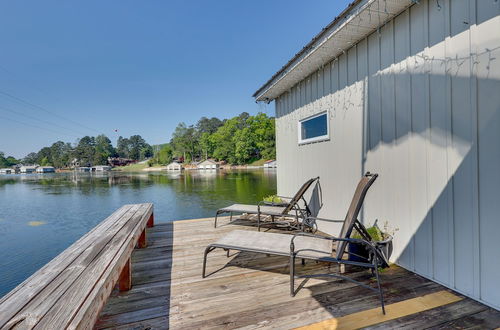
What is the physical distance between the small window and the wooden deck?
2419 mm

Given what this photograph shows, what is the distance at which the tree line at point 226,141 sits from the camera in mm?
54250

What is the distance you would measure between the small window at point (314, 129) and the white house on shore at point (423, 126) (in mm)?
195

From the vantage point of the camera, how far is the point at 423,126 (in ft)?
8.07

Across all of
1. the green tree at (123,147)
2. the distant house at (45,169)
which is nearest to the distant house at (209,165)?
the green tree at (123,147)

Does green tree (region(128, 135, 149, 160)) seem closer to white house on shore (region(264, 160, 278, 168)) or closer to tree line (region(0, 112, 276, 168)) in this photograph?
tree line (region(0, 112, 276, 168))

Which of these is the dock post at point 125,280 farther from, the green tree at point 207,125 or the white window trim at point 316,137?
the green tree at point 207,125

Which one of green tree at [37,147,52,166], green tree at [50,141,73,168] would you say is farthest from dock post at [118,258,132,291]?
green tree at [37,147,52,166]

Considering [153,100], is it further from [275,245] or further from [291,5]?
[275,245]

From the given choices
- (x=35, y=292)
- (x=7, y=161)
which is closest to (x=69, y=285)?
(x=35, y=292)

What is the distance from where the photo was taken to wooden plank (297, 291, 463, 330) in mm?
1723

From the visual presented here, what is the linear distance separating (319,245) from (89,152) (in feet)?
332

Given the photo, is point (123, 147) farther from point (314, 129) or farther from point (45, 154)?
point (314, 129)

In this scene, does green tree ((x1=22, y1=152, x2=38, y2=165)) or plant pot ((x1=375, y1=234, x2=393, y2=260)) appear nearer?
plant pot ((x1=375, y1=234, x2=393, y2=260))

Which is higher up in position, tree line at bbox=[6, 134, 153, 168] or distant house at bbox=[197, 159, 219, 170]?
tree line at bbox=[6, 134, 153, 168]
